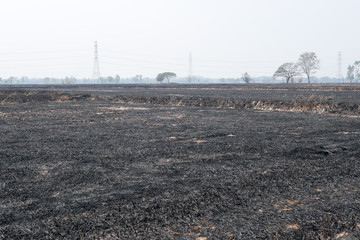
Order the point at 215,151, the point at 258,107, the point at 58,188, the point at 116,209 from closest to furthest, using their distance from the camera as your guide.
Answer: the point at 116,209 → the point at 58,188 → the point at 215,151 → the point at 258,107

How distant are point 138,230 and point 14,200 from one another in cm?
269

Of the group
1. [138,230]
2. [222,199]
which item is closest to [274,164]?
[222,199]

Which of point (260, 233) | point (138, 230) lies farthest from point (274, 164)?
point (138, 230)

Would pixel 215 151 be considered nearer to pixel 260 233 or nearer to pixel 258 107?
pixel 260 233

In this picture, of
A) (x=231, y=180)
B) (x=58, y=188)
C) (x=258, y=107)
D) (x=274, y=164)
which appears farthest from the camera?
(x=258, y=107)

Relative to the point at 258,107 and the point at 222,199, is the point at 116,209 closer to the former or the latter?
the point at 222,199

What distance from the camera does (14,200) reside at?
6.31 meters

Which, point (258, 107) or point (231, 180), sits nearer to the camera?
point (231, 180)

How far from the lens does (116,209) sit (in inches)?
229

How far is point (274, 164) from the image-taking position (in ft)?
29.3

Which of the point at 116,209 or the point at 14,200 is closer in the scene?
the point at 116,209

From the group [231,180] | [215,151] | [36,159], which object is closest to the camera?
[231,180]

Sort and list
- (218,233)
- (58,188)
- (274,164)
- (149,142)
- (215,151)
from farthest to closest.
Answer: (149,142) < (215,151) < (274,164) < (58,188) < (218,233)

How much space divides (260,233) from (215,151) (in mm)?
5677
